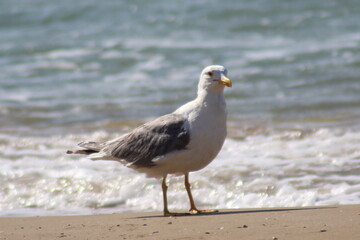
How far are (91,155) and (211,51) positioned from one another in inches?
419

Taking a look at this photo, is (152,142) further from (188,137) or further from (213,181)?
(213,181)

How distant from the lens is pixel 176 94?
1290 cm

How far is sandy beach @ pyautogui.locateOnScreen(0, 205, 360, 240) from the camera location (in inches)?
178

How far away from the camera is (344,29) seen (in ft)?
58.1

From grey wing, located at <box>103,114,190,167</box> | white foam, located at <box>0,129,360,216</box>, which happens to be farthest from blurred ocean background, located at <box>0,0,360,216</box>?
grey wing, located at <box>103,114,190,167</box>

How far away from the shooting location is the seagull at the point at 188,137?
18.3ft

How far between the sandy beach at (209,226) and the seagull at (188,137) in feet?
1.41

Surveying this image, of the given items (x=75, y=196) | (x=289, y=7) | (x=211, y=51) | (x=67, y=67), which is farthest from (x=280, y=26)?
(x=75, y=196)

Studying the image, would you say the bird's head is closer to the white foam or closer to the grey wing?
the grey wing

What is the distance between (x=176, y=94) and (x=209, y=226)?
26.5ft

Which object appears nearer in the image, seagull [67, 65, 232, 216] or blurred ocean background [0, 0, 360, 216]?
seagull [67, 65, 232, 216]

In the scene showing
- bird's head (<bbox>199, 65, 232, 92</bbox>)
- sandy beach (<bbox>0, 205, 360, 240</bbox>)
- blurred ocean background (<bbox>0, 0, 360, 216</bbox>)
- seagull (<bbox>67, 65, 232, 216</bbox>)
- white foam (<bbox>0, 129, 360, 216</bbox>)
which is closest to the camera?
sandy beach (<bbox>0, 205, 360, 240</bbox>)

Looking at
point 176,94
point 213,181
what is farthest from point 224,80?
point 176,94

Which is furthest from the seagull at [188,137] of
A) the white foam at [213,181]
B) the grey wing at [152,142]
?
the white foam at [213,181]
